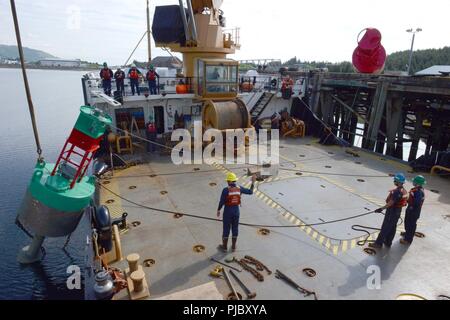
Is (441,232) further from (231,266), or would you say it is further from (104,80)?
(104,80)

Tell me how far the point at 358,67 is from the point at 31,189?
16179 mm

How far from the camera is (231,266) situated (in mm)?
5453


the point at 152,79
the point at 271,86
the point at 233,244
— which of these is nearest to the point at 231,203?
the point at 233,244

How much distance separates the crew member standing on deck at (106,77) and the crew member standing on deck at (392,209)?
1158cm

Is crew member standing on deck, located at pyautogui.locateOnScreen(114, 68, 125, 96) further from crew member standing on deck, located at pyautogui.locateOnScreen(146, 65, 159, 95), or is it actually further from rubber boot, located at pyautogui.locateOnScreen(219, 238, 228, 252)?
rubber boot, located at pyautogui.locateOnScreen(219, 238, 228, 252)

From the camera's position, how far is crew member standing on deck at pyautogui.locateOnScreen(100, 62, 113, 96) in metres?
12.8

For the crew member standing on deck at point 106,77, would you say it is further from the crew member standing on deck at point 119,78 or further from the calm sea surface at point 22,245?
the calm sea surface at point 22,245

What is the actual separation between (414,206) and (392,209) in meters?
0.52

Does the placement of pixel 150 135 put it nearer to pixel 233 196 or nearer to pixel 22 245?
pixel 22 245

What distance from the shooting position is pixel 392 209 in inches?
224

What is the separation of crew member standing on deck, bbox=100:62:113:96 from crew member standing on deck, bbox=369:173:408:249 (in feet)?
38.0

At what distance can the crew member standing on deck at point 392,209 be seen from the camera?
5.58m

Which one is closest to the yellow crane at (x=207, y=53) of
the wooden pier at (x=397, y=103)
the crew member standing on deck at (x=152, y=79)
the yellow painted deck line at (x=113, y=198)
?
the crew member standing on deck at (x=152, y=79)

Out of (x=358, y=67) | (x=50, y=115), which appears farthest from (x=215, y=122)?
(x=50, y=115)
